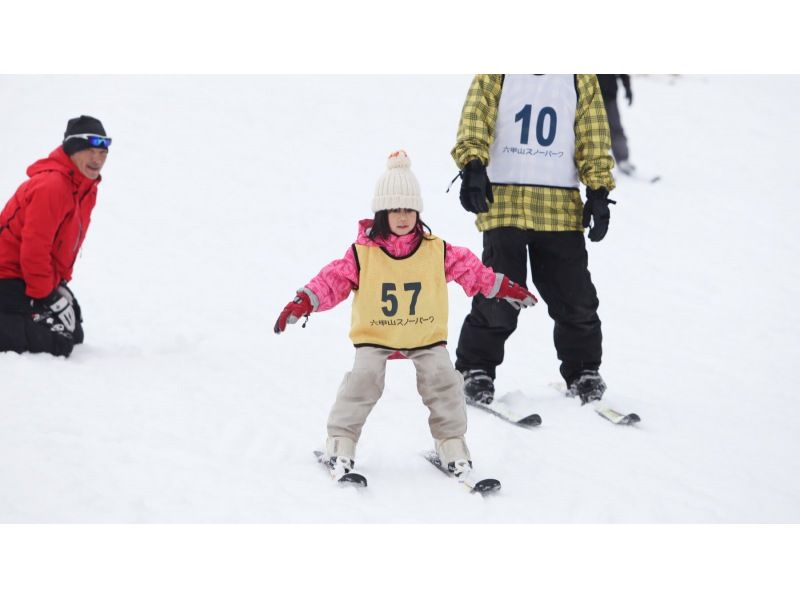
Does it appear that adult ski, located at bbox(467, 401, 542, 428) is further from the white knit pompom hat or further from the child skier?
the white knit pompom hat

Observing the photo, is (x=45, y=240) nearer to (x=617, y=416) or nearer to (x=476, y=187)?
(x=476, y=187)

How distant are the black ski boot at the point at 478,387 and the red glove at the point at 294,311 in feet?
4.72

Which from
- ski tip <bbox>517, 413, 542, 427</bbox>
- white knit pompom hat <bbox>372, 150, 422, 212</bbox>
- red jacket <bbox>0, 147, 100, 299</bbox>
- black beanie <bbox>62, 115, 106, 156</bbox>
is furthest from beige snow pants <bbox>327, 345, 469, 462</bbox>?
black beanie <bbox>62, 115, 106, 156</bbox>

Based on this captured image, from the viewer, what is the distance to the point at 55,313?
529 centimetres

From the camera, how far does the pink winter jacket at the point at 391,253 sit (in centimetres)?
369

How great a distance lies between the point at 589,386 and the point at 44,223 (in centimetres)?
330

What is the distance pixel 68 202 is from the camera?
5.22 m

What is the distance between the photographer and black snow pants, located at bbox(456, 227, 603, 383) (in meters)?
4.72

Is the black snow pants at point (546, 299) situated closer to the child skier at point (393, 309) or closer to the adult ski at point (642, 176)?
the child skier at point (393, 309)

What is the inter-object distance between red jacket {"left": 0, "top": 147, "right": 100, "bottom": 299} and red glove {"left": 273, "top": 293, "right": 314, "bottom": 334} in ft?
7.43

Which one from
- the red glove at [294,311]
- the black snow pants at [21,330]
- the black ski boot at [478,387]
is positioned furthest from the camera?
the black snow pants at [21,330]

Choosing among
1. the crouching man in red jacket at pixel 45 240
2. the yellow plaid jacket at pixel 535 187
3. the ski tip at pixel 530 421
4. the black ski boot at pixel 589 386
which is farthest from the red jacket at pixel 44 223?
the black ski boot at pixel 589 386

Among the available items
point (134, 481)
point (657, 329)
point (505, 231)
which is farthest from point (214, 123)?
point (134, 481)

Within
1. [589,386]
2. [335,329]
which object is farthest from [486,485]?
[335,329]
